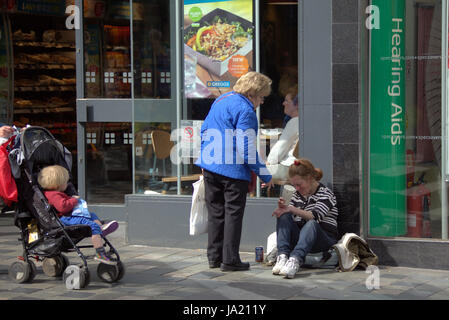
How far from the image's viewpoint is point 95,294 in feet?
22.4

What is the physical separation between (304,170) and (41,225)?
95.6 inches

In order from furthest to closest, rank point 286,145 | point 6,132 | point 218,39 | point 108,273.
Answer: point 218,39 < point 286,145 < point 6,132 < point 108,273

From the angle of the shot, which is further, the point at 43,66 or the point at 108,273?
the point at 43,66

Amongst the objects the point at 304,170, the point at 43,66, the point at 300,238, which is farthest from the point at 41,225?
the point at 43,66

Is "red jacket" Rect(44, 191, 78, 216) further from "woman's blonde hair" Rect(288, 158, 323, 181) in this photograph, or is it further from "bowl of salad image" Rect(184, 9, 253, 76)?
"bowl of salad image" Rect(184, 9, 253, 76)

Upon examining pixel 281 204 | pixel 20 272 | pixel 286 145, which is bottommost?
pixel 20 272

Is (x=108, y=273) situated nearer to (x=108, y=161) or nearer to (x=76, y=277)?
(x=76, y=277)

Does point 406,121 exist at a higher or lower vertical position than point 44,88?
lower

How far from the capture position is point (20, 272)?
7.25 metres

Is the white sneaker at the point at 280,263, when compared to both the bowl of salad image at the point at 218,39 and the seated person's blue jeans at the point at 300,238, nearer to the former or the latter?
the seated person's blue jeans at the point at 300,238

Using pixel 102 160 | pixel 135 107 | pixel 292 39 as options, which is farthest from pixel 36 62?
pixel 292 39

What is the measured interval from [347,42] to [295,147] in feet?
3.96

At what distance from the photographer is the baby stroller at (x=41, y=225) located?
7.05 m

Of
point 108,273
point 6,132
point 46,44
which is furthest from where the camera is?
point 46,44
